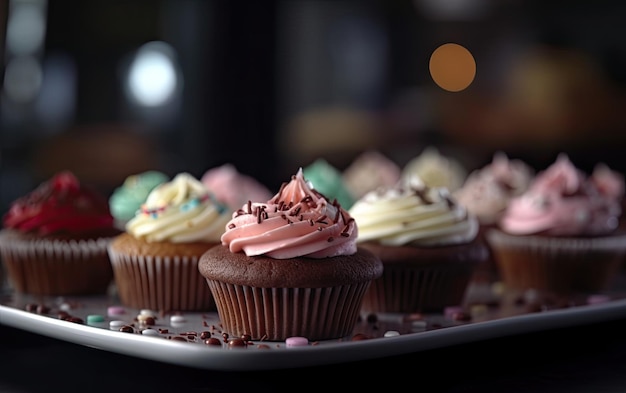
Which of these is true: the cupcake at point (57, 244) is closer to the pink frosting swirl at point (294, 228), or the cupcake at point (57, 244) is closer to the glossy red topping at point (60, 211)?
the glossy red topping at point (60, 211)

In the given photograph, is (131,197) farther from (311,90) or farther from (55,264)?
(311,90)

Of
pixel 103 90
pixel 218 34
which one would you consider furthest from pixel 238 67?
pixel 103 90

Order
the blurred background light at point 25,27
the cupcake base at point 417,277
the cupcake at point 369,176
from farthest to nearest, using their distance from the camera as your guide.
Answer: the blurred background light at point 25,27, the cupcake at point 369,176, the cupcake base at point 417,277

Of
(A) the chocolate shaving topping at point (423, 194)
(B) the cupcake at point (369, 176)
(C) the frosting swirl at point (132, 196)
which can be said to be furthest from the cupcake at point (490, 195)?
(C) the frosting swirl at point (132, 196)

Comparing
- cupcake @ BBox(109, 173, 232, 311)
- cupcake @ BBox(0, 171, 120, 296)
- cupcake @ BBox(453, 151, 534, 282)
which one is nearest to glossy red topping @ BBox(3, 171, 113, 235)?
cupcake @ BBox(0, 171, 120, 296)

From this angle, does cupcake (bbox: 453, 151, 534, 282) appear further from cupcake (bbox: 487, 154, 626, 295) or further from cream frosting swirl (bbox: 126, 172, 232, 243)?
cream frosting swirl (bbox: 126, 172, 232, 243)

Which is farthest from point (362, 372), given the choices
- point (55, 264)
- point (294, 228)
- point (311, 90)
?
point (311, 90)

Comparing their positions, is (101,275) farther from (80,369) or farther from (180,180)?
(80,369)
